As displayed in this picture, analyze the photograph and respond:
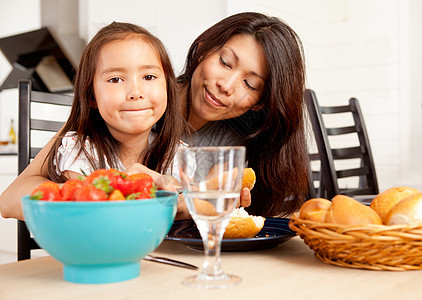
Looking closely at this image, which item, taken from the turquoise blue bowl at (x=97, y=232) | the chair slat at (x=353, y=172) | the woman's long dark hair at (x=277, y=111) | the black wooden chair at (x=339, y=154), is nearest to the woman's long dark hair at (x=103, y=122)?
the woman's long dark hair at (x=277, y=111)

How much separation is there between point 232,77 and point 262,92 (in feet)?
0.46

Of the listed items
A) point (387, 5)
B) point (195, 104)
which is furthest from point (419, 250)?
point (387, 5)

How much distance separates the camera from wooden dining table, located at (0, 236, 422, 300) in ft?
A: 2.00

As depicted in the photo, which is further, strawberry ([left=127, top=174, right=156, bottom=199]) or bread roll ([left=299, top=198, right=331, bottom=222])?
bread roll ([left=299, top=198, right=331, bottom=222])

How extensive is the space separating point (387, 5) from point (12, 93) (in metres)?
3.54

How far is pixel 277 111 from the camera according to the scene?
1621 millimetres

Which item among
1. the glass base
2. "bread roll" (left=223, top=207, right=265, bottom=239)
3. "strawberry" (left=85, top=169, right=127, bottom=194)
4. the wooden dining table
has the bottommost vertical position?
the wooden dining table

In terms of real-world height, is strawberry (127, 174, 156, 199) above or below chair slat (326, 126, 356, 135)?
below

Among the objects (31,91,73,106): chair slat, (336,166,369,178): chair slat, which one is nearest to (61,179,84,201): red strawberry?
(31,91,73,106): chair slat

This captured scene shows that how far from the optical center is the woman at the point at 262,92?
1562 mm

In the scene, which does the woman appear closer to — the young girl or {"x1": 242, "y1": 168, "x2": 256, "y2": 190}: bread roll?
the young girl

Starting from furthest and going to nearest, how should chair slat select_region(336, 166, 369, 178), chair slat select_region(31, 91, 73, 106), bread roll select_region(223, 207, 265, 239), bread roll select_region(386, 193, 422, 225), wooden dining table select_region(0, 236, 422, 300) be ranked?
chair slat select_region(336, 166, 369, 178) → chair slat select_region(31, 91, 73, 106) → bread roll select_region(223, 207, 265, 239) → bread roll select_region(386, 193, 422, 225) → wooden dining table select_region(0, 236, 422, 300)

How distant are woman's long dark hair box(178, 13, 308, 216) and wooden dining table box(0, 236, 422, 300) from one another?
822 millimetres

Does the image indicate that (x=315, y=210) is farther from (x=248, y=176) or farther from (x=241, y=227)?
(x=248, y=176)
